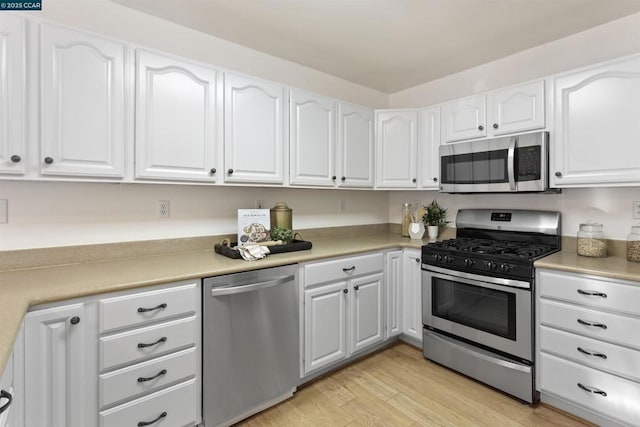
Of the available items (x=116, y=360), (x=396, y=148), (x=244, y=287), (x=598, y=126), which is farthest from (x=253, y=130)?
(x=598, y=126)

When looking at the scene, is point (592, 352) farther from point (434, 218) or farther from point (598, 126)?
point (434, 218)

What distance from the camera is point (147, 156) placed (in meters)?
1.82

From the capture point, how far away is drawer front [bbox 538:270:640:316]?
1671 millimetres

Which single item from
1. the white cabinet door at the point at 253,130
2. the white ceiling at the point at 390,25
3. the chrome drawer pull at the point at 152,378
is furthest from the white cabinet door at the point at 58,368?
the white ceiling at the point at 390,25

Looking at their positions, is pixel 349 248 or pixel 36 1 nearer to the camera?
pixel 36 1

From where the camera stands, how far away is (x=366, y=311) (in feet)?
8.25

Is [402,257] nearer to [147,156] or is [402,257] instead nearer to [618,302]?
[618,302]

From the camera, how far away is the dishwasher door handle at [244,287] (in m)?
1.71

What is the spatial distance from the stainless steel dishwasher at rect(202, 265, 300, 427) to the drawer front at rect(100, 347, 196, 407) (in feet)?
0.31

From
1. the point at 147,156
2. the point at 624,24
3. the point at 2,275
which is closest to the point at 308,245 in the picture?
the point at 147,156

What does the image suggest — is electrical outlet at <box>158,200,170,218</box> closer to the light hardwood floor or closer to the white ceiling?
the white ceiling

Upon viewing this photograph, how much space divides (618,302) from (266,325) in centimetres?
194

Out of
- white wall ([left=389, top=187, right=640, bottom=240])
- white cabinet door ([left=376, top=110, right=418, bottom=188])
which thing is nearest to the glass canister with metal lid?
white wall ([left=389, top=187, right=640, bottom=240])

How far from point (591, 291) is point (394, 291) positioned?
131cm
